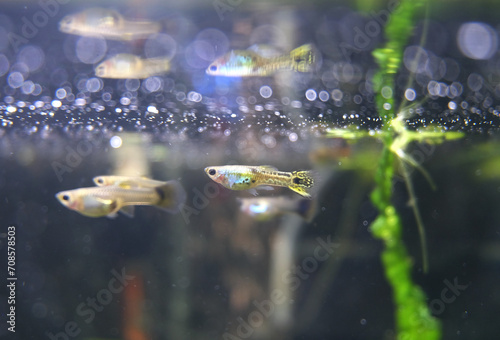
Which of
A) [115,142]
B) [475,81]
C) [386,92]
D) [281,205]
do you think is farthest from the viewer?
[115,142]

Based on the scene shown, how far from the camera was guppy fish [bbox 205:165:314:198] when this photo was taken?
11.7 feet

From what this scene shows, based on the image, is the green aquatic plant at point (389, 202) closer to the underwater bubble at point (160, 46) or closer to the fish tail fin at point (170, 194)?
the fish tail fin at point (170, 194)

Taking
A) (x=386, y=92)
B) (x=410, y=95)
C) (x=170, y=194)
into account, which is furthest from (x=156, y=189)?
(x=410, y=95)

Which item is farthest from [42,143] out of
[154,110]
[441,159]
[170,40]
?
[441,159]

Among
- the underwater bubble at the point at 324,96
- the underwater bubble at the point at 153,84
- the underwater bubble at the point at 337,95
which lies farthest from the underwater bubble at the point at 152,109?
the underwater bubble at the point at 337,95

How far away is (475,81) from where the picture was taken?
15.5 feet

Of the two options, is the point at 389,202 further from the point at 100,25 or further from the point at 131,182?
the point at 100,25

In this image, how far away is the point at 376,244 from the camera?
6.11 m

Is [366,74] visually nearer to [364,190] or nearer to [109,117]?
[364,190]

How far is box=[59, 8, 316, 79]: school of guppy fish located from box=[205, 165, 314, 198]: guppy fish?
1020mm

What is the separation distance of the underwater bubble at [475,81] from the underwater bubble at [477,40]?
0.93 ft

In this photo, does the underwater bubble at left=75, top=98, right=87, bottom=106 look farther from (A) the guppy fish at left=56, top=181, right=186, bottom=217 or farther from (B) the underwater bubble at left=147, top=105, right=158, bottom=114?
(A) the guppy fish at left=56, top=181, right=186, bottom=217

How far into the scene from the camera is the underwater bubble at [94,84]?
392 centimetres

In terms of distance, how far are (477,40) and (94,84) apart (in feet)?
15.8
